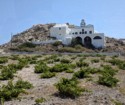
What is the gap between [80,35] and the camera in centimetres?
9256

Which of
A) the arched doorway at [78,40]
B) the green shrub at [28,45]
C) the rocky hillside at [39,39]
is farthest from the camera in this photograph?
the arched doorway at [78,40]

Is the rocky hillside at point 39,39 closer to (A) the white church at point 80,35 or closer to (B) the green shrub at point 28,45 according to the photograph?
(A) the white church at point 80,35

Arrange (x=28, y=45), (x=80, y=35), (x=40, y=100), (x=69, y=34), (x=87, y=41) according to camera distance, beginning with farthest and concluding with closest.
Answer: (x=69, y=34)
(x=80, y=35)
(x=87, y=41)
(x=28, y=45)
(x=40, y=100)

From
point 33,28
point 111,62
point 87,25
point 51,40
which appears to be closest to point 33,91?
point 111,62

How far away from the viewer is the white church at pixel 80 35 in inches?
3494

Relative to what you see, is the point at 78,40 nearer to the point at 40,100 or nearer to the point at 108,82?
the point at 108,82

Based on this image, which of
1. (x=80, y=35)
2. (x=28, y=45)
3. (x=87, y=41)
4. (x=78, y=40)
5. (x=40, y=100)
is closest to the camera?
(x=40, y=100)

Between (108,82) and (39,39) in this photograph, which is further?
(39,39)

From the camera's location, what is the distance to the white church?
8875 centimetres

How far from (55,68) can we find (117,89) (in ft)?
29.9

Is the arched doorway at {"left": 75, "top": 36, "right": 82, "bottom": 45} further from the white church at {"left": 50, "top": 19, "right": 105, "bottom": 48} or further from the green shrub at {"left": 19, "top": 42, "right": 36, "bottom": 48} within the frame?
the green shrub at {"left": 19, "top": 42, "right": 36, "bottom": 48}

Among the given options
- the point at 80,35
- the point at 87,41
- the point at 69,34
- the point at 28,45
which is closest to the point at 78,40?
the point at 80,35

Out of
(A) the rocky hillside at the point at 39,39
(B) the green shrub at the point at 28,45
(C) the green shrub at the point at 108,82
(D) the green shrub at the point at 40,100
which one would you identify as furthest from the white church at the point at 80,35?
(D) the green shrub at the point at 40,100

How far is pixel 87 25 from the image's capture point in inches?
3738
